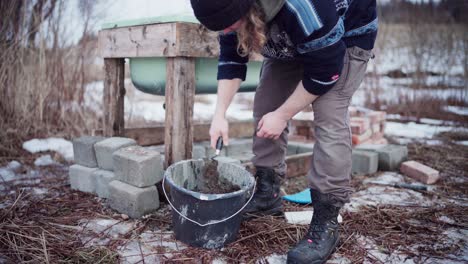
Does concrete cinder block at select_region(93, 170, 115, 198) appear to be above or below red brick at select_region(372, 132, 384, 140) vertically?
below

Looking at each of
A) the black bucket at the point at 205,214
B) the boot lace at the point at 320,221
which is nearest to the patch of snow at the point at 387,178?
the boot lace at the point at 320,221

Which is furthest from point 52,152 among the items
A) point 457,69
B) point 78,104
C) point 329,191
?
point 457,69

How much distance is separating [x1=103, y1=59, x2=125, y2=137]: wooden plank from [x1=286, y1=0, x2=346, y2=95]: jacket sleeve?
5.32 feet

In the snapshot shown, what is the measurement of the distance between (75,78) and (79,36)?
17.9 inches

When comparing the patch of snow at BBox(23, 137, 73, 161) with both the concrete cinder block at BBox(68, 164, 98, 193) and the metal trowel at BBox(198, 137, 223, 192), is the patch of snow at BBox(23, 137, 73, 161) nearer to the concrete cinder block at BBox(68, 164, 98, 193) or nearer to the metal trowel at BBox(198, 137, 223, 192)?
the concrete cinder block at BBox(68, 164, 98, 193)

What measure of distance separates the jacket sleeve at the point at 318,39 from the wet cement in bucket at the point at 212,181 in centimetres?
72

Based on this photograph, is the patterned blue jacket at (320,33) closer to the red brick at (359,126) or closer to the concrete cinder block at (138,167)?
the concrete cinder block at (138,167)

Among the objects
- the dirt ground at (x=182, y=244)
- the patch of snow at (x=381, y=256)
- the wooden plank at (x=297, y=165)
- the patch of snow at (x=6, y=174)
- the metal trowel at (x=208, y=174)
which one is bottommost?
the patch of snow at (x=381, y=256)

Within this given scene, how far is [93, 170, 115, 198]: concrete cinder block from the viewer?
2297 mm

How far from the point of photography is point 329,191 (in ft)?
5.56

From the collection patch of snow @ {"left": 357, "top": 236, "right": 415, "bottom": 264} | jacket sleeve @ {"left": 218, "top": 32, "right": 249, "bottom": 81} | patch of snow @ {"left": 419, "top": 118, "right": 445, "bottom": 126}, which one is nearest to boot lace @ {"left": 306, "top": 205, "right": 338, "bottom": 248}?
patch of snow @ {"left": 357, "top": 236, "right": 415, "bottom": 264}

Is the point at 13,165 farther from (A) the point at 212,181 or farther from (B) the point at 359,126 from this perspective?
(B) the point at 359,126

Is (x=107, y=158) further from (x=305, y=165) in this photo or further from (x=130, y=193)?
(x=305, y=165)

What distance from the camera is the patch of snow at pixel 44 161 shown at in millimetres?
3039
